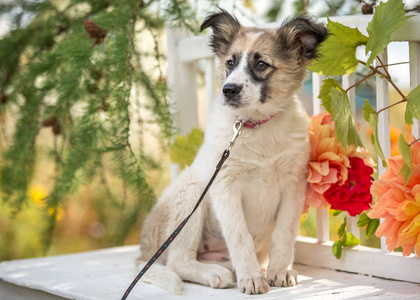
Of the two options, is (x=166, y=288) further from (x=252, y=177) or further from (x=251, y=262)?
(x=252, y=177)

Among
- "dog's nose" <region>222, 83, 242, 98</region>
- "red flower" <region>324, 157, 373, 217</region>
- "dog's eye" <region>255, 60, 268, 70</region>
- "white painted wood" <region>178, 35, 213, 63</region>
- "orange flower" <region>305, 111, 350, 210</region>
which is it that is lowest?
"red flower" <region>324, 157, 373, 217</region>

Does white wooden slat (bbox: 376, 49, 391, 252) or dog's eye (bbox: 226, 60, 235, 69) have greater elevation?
dog's eye (bbox: 226, 60, 235, 69)

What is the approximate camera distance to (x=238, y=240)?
179cm

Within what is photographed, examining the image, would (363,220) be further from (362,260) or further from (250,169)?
(250,169)

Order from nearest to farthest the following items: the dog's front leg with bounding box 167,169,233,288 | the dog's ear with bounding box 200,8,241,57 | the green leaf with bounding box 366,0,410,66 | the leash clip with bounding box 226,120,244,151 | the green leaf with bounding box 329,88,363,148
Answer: the green leaf with bounding box 366,0,410,66
the green leaf with bounding box 329,88,363,148
the leash clip with bounding box 226,120,244,151
the dog's front leg with bounding box 167,169,233,288
the dog's ear with bounding box 200,8,241,57

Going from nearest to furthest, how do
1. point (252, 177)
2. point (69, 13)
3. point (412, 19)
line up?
point (412, 19)
point (252, 177)
point (69, 13)

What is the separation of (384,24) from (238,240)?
839 millimetres

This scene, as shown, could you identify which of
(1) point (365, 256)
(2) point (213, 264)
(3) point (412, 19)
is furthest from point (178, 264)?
(3) point (412, 19)

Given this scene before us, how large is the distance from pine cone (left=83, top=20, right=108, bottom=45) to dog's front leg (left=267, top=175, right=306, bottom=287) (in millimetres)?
926

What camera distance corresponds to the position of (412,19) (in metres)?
Answer: 1.64

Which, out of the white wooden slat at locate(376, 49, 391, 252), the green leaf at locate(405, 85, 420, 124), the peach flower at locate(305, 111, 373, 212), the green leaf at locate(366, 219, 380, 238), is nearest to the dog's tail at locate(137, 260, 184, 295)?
the peach flower at locate(305, 111, 373, 212)

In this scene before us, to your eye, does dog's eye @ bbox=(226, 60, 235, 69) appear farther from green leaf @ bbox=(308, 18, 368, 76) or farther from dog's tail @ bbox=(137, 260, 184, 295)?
dog's tail @ bbox=(137, 260, 184, 295)

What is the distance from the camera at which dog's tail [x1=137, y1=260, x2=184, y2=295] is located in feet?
5.58

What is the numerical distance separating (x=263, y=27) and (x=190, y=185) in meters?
0.72
